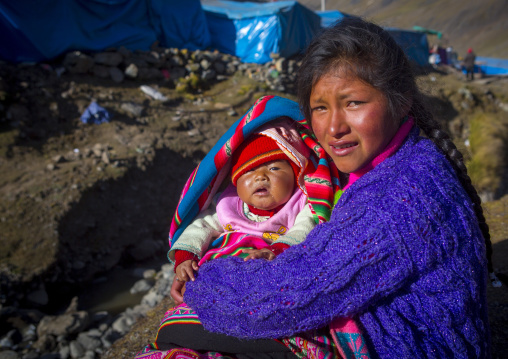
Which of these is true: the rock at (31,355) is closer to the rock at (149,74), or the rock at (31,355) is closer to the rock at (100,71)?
the rock at (100,71)

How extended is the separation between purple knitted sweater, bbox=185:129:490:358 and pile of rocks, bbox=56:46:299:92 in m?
7.93

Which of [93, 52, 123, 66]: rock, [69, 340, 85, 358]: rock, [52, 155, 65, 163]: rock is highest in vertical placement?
[93, 52, 123, 66]: rock

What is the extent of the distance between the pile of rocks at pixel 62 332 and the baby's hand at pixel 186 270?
253 cm

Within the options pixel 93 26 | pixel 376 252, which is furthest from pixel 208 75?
pixel 376 252

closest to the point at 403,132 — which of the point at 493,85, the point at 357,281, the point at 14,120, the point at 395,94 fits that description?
the point at 395,94

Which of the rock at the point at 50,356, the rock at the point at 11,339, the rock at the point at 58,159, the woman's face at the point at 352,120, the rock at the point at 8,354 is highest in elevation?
the woman's face at the point at 352,120

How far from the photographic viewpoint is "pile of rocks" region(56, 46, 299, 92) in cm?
820

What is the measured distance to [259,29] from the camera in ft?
37.7

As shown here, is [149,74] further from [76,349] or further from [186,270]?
[186,270]

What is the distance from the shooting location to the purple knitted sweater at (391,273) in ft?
4.10

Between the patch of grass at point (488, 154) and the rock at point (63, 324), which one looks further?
the patch of grass at point (488, 154)

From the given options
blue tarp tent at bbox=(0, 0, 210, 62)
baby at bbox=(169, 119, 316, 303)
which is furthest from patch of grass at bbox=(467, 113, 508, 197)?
blue tarp tent at bbox=(0, 0, 210, 62)

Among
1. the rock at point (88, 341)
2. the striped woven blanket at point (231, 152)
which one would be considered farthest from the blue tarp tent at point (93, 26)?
the striped woven blanket at point (231, 152)

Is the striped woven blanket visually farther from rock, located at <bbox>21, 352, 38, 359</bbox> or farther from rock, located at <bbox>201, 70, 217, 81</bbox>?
rock, located at <bbox>201, 70, 217, 81</bbox>
